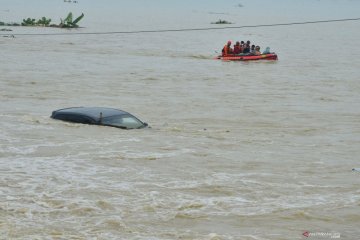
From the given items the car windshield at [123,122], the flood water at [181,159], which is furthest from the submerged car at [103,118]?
the flood water at [181,159]

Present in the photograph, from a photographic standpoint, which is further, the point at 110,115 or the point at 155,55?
the point at 155,55

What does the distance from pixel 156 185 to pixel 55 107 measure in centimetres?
1034

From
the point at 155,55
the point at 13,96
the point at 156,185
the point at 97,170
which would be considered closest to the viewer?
the point at 156,185

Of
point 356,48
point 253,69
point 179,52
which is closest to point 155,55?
point 179,52

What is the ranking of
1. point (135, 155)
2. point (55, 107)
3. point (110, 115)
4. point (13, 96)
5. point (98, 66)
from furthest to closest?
point (98, 66) < point (13, 96) < point (55, 107) < point (110, 115) < point (135, 155)

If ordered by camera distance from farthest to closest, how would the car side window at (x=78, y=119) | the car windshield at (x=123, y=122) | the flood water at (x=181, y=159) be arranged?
the car side window at (x=78, y=119)
the car windshield at (x=123, y=122)
the flood water at (x=181, y=159)

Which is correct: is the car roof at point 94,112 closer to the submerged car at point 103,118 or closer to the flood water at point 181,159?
the submerged car at point 103,118

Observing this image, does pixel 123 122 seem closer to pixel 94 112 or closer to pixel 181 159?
pixel 94 112

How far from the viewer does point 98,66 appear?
38281 mm

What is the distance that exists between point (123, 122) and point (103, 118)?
51cm

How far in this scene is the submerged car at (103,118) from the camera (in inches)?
750

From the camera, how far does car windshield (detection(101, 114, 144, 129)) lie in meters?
19.0

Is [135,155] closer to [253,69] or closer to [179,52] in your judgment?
[253,69]

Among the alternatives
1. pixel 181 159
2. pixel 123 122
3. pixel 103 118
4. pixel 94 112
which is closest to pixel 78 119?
pixel 94 112
